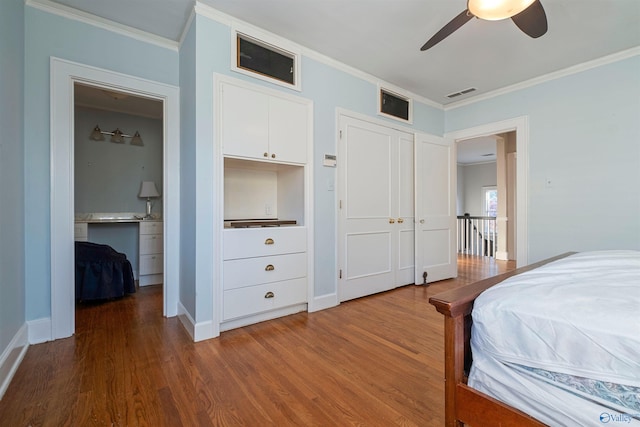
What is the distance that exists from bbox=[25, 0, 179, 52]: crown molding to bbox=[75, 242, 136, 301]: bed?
2.23m

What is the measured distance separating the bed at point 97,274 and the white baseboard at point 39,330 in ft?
2.79

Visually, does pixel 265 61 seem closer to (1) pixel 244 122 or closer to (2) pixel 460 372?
(1) pixel 244 122

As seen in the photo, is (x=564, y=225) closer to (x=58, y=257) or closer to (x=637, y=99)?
(x=637, y=99)

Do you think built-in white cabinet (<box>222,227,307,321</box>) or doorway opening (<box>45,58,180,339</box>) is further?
built-in white cabinet (<box>222,227,307,321</box>)

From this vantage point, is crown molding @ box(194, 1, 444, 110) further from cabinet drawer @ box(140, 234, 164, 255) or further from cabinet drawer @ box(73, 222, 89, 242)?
cabinet drawer @ box(73, 222, 89, 242)

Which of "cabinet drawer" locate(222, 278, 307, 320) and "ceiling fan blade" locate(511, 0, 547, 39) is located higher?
"ceiling fan blade" locate(511, 0, 547, 39)

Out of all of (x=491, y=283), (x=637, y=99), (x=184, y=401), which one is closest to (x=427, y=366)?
(x=491, y=283)

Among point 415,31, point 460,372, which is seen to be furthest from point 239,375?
point 415,31

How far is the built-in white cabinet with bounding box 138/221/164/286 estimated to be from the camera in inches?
149

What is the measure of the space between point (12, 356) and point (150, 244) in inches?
86.7

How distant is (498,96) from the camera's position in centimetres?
374

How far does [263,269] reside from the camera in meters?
2.51

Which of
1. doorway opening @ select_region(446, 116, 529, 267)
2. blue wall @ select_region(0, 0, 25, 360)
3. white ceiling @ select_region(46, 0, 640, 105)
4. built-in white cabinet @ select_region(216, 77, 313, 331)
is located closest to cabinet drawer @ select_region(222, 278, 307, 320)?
built-in white cabinet @ select_region(216, 77, 313, 331)

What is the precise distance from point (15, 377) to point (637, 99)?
5482 millimetres
